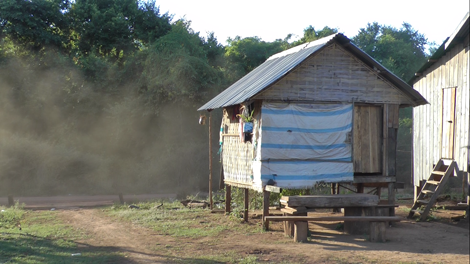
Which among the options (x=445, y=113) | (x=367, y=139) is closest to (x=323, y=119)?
(x=367, y=139)

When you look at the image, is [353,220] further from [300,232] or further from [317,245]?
[300,232]

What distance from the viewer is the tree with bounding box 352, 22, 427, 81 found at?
3305 centimetres

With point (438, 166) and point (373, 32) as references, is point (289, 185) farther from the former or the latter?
point (373, 32)

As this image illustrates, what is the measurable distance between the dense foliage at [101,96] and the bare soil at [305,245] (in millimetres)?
12068

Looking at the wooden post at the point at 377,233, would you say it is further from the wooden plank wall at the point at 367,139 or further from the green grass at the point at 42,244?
the green grass at the point at 42,244

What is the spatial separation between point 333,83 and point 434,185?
5.46 metres

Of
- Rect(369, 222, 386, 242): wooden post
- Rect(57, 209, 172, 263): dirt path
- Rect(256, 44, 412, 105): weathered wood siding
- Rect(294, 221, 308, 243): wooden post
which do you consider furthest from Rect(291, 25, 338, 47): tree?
Rect(294, 221, 308, 243): wooden post

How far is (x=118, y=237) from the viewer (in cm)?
1131

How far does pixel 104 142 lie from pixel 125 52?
5396mm

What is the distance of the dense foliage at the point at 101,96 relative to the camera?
24266 mm

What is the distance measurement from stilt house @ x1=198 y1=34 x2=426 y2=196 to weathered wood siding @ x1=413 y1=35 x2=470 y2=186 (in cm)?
144

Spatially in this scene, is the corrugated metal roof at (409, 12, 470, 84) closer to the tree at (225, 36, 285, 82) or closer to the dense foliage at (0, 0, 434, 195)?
the dense foliage at (0, 0, 434, 195)

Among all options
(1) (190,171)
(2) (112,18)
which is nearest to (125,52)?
(2) (112,18)

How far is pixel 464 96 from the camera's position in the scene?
1275 cm
